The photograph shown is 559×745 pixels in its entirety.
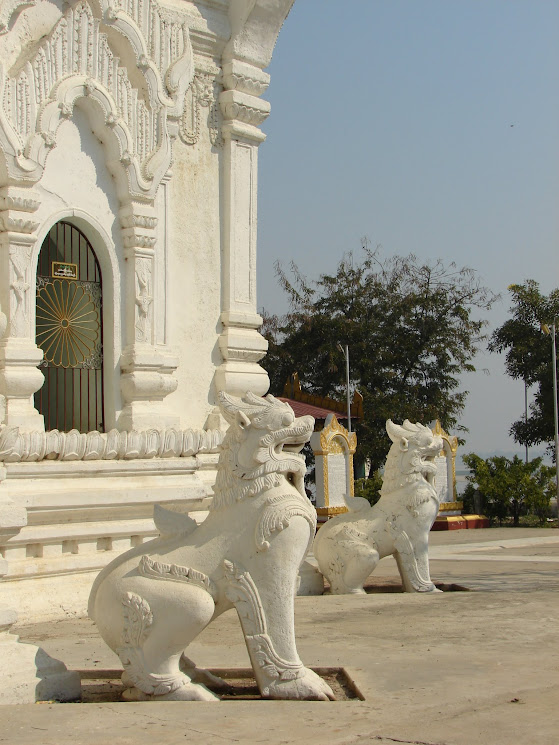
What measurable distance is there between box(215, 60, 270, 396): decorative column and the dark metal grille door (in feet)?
4.42

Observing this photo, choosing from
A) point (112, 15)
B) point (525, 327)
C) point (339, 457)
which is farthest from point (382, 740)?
point (525, 327)

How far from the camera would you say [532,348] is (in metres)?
29.3

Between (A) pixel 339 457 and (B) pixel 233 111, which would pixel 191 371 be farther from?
(A) pixel 339 457

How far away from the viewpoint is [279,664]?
14.9 ft

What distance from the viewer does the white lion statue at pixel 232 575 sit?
14.7 feet

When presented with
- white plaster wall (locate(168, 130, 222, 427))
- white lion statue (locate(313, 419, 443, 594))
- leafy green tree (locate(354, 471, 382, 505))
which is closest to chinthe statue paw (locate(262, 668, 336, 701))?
white lion statue (locate(313, 419, 443, 594))

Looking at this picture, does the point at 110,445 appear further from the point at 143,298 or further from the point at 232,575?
the point at 232,575

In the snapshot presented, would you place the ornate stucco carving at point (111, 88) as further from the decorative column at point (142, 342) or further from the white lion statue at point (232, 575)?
the white lion statue at point (232, 575)

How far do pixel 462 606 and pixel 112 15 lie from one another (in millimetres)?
5330

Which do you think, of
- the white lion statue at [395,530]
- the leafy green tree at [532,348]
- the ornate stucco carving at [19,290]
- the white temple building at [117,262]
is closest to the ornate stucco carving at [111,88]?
the white temple building at [117,262]

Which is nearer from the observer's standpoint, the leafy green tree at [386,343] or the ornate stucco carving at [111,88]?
the ornate stucco carving at [111,88]

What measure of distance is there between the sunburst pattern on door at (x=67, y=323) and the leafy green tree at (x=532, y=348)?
22.6 m

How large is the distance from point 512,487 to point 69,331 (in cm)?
1411

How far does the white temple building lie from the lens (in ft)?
24.0
